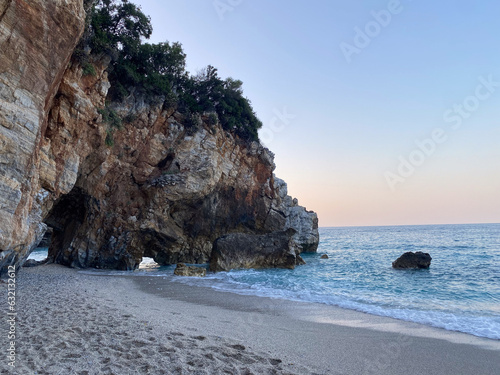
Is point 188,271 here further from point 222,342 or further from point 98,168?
point 222,342

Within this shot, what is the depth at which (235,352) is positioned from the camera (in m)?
4.72

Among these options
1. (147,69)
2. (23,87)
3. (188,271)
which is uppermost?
(147,69)

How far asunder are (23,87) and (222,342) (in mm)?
10184

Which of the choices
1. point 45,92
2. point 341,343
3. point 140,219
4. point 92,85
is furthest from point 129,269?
point 341,343

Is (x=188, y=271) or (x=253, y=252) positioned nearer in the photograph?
(x=188, y=271)

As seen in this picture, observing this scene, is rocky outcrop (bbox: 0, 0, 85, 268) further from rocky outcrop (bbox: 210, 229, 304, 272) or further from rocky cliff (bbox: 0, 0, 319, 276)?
rocky outcrop (bbox: 210, 229, 304, 272)

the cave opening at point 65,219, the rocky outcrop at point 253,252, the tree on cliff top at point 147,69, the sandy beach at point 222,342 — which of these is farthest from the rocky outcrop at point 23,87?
the rocky outcrop at point 253,252

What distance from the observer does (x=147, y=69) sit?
1980 centimetres

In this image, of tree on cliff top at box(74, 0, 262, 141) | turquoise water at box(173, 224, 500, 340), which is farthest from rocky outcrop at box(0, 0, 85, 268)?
turquoise water at box(173, 224, 500, 340)

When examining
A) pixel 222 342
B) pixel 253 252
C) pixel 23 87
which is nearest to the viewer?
pixel 222 342

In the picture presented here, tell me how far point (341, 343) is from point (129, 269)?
57.1 ft

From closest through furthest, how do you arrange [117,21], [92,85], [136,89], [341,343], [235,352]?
[235,352]
[341,343]
[92,85]
[117,21]
[136,89]

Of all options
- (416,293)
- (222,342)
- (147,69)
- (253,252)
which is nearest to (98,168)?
(147,69)

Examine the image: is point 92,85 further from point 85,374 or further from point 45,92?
point 85,374
